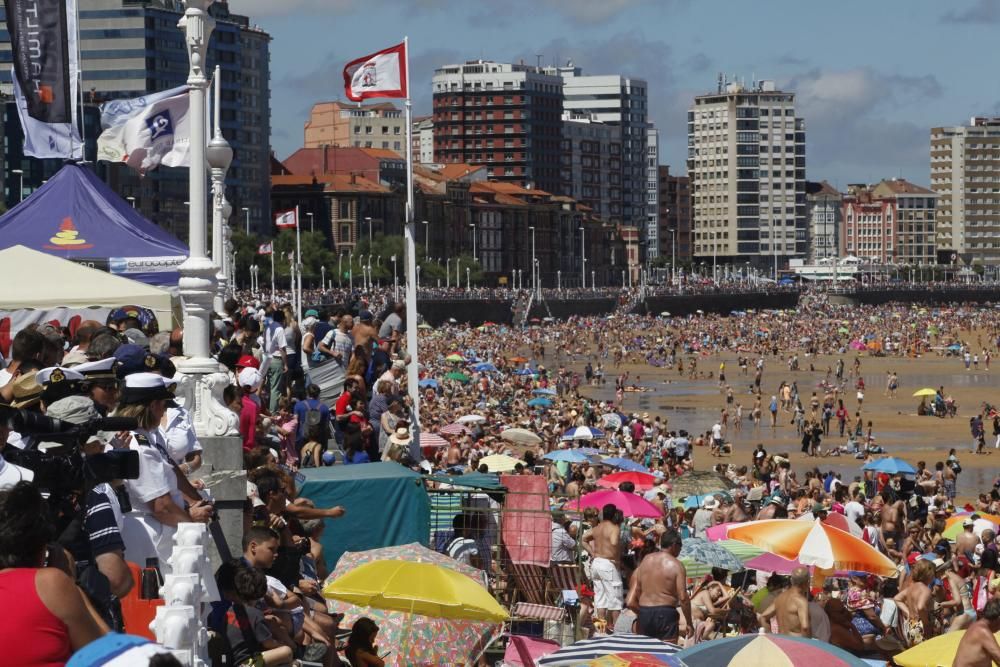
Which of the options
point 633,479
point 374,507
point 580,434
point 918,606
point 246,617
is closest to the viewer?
point 246,617

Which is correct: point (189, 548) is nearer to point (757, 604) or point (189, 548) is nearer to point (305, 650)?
point (305, 650)

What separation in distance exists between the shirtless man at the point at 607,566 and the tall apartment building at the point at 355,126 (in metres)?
132

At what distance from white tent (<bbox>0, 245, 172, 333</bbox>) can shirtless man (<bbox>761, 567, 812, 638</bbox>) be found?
5.45 metres

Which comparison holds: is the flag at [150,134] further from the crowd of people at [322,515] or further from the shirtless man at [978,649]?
the shirtless man at [978,649]

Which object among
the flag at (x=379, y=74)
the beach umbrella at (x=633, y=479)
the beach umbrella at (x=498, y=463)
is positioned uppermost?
the flag at (x=379, y=74)

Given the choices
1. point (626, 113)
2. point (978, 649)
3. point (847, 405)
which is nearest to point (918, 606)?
point (978, 649)

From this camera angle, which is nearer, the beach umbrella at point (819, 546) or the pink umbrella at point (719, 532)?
the beach umbrella at point (819, 546)

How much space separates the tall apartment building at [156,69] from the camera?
93.7 metres

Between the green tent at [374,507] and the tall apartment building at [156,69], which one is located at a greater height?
the tall apartment building at [156,69]

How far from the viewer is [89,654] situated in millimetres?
3332

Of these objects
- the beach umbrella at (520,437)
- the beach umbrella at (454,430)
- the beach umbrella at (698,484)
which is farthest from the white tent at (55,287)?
the beach umbrella at (520,437)

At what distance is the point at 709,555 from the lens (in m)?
11.2

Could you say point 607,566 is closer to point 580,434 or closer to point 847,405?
point 580,434

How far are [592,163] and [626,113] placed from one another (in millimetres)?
11251
